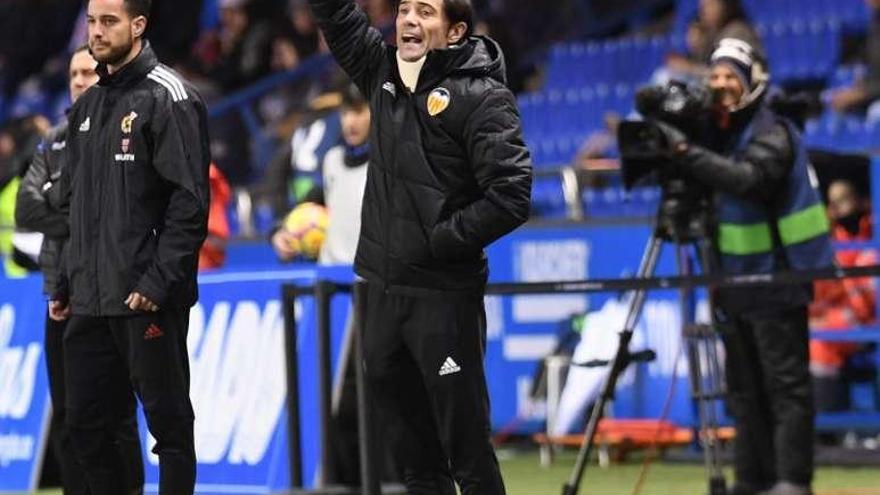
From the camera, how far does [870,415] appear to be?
12648mm

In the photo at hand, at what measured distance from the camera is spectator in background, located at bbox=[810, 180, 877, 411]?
42.0 feet

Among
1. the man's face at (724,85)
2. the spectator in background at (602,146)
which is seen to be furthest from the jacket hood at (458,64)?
the spectator in background at (602,146)

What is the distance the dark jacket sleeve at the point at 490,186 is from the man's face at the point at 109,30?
4.41 feet

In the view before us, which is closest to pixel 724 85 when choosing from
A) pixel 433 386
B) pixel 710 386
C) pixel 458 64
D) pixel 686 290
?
pixel 686 290

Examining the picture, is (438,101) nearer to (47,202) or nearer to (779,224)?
(47,202)

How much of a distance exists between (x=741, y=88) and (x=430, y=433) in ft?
10.2

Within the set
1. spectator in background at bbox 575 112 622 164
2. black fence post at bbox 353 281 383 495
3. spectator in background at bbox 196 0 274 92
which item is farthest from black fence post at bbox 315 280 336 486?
spectator in background at bbox 196 0 274 92

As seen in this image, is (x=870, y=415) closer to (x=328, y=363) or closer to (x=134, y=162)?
(x=328, y=363)

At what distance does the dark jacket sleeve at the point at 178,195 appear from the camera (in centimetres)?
786

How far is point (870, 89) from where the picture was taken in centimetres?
1569

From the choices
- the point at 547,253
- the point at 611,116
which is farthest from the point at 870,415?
the point at 611,116

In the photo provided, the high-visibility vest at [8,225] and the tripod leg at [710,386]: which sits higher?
the high-visibility vest at [8,225]

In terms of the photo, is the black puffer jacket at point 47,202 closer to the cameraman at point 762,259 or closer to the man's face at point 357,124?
the man's face at point 357,124

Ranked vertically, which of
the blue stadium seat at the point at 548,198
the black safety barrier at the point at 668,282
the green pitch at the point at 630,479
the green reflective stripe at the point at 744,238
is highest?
the blue stadium seat at the point at 548,198
